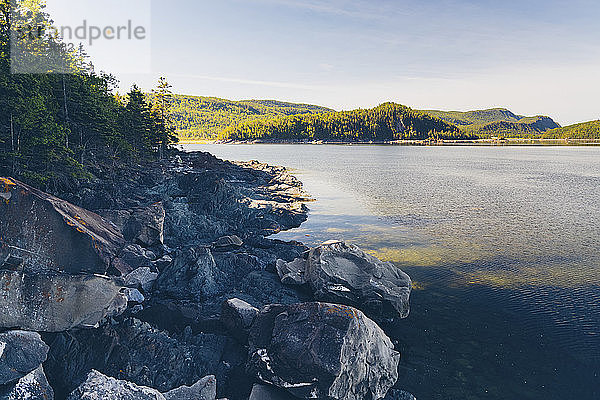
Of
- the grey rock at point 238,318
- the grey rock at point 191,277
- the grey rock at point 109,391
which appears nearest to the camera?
the grey rock at point 109,391

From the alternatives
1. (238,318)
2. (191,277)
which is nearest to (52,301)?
(191,277)

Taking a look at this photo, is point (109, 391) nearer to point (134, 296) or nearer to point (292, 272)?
point (134, 296)

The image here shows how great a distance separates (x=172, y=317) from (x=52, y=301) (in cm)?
444

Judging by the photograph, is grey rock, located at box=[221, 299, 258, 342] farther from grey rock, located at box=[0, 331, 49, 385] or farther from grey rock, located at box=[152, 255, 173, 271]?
grey rock, located at box=[152, 255, 173, 271]

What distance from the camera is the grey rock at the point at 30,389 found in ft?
29.5

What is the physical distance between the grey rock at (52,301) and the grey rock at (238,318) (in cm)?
457

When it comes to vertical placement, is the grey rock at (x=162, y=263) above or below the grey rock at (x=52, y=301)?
below

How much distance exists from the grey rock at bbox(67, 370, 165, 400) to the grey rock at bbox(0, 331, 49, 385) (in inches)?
86.6

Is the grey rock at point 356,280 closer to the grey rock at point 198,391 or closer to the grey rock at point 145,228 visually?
the grey rock at point 198,391


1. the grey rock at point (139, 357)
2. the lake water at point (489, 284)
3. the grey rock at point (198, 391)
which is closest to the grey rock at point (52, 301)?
the grey rock at point (139, 357)

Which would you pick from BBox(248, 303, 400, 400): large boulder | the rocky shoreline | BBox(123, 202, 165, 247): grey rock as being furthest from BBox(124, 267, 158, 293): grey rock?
BBox(248, 303, 400, 400): large boulder

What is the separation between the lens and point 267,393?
10.4 m

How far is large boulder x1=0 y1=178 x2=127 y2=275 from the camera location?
500 inches

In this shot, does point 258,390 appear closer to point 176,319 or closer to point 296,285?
point 176,319
